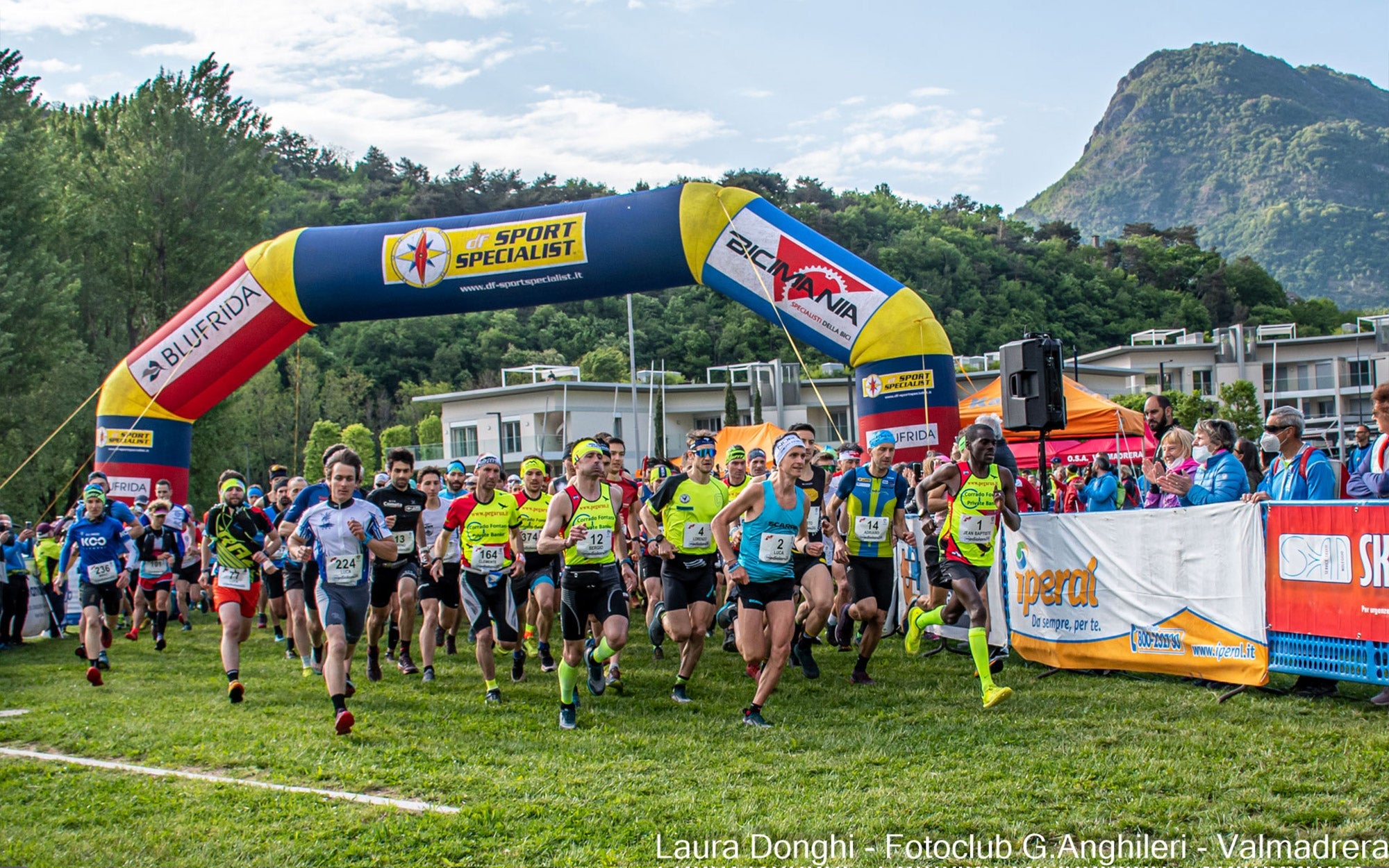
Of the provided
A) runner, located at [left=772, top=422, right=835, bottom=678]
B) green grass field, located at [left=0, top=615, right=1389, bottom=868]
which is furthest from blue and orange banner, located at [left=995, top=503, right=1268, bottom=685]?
runner, located at [left=772, top=422, right=835, bottom=678]

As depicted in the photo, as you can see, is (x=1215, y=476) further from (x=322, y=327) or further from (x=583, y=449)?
(x=322, y=327)

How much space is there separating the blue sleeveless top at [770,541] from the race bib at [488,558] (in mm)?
2531

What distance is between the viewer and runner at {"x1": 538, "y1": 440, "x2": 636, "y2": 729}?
809cm

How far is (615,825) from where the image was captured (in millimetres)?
5008

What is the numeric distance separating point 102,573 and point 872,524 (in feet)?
25.4

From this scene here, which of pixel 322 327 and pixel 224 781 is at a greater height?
pixel 322 327

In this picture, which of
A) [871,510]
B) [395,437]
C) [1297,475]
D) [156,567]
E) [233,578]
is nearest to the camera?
[1297,475]

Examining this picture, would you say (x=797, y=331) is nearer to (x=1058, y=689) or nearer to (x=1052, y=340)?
(x=1052, y=340)

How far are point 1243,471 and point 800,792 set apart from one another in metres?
4.52

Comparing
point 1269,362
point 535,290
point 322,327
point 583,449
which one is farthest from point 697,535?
point 322,327

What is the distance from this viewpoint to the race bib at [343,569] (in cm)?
800

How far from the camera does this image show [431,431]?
229ft

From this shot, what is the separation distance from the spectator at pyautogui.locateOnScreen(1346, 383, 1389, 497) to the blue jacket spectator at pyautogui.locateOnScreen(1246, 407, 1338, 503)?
0.86 feet

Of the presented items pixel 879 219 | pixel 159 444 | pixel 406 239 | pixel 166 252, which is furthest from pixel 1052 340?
pixel 879 219
